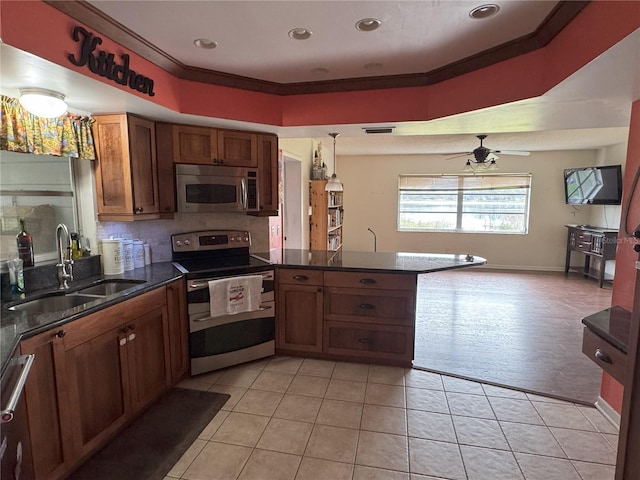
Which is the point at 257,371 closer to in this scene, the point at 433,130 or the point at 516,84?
the point at 433,130

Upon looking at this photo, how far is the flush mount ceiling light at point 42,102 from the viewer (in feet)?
6.47

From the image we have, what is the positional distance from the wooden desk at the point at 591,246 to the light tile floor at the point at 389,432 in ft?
13.0

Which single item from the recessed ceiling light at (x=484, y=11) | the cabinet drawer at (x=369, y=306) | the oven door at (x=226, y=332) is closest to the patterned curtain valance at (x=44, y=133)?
the oven door at (x=226, y=332)

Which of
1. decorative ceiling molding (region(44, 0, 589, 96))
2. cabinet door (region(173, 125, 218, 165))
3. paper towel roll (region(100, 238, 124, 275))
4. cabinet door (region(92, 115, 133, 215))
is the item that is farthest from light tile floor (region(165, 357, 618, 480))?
decorative ceiling molding (region(44, 0, 589, 96))

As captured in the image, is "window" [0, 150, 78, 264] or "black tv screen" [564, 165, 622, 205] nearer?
"window" [0, 150, 78, 264]

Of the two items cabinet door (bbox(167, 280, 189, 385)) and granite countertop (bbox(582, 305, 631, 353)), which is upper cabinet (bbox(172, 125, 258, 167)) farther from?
granite countertop (bbox(582, 305, 631, 353))

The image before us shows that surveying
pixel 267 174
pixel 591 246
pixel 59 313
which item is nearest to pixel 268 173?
pixel 267 174

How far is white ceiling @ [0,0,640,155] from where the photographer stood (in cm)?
172

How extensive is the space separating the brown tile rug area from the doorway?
277cm

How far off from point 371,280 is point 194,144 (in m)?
1.90

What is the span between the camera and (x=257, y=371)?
2904 millimetres

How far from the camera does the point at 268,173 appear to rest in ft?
11.1

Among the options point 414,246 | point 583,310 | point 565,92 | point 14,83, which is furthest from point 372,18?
point 414,246

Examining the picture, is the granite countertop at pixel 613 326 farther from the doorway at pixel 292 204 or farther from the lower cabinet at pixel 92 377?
the doorway at pixel 292 204
